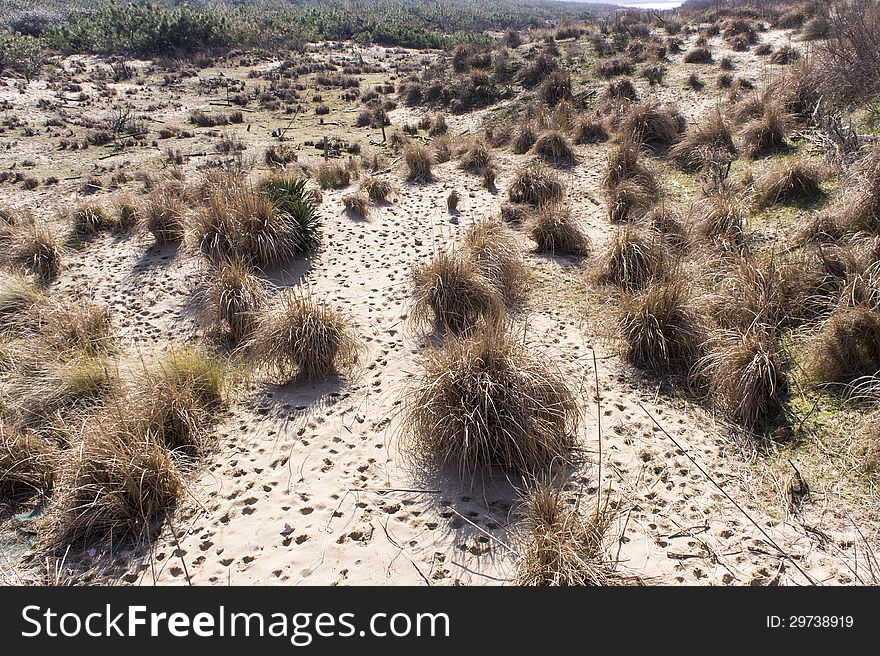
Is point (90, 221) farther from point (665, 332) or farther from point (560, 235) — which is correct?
point (665, 332)

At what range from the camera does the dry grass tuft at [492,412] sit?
13.5 ft

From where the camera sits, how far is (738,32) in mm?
19984

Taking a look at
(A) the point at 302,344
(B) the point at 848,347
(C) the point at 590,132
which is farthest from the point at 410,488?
(C) the point at 590,132

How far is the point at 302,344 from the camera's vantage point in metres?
5.53

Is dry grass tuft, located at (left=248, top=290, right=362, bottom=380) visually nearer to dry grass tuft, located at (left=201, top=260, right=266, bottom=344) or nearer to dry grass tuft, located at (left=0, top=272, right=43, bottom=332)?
dry grass tuft, located at (left=201, top=260, right=266, bottom=344)

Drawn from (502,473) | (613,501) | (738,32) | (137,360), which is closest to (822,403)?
(613,501)

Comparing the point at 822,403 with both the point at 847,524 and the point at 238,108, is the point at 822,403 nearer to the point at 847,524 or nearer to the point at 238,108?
the point at 847,524

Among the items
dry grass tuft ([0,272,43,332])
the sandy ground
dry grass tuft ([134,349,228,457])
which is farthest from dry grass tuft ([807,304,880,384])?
dry grass tuft ([0,272,43,332])

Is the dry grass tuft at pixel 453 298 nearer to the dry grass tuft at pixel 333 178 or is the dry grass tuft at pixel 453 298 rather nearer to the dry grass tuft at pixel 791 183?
the dry grass tuft at pixel 791 183

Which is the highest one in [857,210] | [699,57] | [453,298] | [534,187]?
[699,57]

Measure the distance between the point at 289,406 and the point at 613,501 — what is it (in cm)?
327

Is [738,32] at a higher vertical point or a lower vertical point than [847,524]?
higher

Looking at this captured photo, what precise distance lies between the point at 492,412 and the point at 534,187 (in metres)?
7.28

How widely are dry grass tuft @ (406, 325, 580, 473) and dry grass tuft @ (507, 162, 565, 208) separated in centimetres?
651
